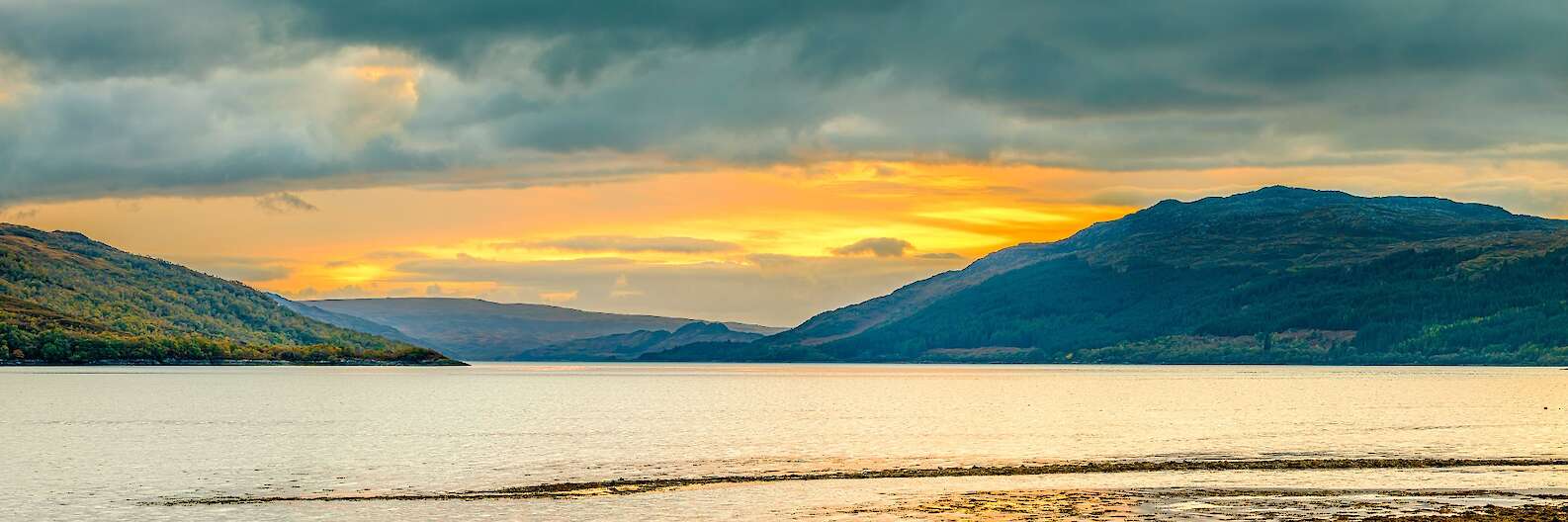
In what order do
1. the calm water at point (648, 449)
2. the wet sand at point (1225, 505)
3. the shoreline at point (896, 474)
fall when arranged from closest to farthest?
1. the wet sand at point (1225, 505)
2. the calm water at point (648, 449)
3. the shoreline at point (896, 474)

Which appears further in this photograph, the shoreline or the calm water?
the shoreline

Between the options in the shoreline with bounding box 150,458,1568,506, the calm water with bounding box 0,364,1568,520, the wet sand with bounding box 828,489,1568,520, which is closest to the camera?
the wet sand with bounding box 828,489,1568,520

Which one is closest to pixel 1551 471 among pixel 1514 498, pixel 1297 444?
pixel 1514 498

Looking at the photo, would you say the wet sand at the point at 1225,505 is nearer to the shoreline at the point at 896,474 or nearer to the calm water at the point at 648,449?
the calm water at the point at 648,449

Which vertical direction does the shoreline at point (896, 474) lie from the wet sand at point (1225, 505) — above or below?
above

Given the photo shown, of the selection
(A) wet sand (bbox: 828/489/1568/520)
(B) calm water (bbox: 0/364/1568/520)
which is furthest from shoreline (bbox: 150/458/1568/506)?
(A) wet sand (bbox: 828/489/1568/520)

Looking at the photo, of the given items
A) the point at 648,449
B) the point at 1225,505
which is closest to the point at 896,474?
the point at 1225,505

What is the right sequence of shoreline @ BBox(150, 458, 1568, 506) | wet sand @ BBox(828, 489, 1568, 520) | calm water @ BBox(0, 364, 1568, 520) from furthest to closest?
shoreline @ BBox(150, 458, 1568, 506) < calm water @ BBox(0, 364, 1568, 520) < wet sand @ BBox(828, 489, 1568, 520)

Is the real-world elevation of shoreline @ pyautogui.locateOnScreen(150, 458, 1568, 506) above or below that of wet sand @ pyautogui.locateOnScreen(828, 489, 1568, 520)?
above

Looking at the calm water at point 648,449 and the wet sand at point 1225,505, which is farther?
the calm water at point 648,449

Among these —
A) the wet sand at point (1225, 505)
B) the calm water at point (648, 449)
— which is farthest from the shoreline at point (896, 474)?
the wet sand at point (1225, 505)

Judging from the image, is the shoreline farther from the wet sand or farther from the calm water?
the wet sand

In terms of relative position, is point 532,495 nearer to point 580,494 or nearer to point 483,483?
point 580,494

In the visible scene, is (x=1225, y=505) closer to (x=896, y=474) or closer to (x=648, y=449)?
(x=896, y=474)
